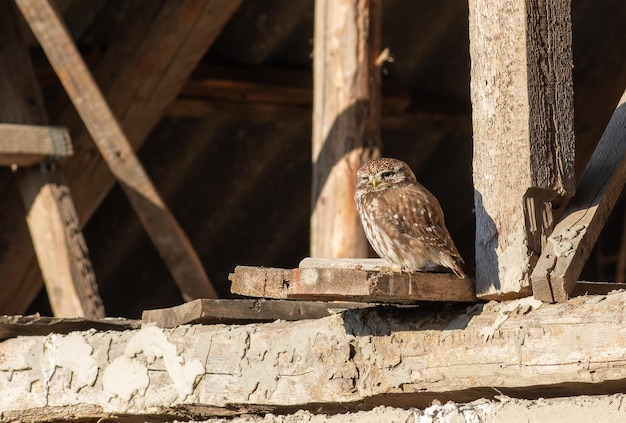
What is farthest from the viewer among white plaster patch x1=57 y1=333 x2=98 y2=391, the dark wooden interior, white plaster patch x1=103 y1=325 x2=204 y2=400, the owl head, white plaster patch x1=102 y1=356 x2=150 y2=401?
the dark wooden interior

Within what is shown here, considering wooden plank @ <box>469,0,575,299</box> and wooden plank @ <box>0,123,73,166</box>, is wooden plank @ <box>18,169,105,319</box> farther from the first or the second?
wooden plank @ <box>469,0,575,299</box>

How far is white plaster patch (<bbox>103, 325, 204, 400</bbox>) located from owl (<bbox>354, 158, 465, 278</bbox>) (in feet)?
2.59

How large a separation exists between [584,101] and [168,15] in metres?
3.53

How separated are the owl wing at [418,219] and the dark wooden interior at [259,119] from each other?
298 cm

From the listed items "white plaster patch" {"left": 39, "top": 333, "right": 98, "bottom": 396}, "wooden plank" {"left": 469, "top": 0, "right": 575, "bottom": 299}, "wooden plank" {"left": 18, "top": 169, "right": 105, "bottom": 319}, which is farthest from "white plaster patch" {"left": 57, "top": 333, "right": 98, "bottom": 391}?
"wooden plank" {"left": 469, "top": 0, "right": 575, "bottom": 299}

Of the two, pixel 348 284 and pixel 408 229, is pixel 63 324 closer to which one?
pixel 408 229

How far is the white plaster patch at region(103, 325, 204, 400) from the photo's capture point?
13.0ft

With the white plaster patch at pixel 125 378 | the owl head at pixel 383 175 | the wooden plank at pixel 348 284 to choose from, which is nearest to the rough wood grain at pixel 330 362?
the white plaster patch at pixel 125 378

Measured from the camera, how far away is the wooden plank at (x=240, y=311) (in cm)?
388

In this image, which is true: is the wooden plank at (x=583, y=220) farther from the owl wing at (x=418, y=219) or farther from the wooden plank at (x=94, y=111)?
the wooden plank at (x=94, y=111)

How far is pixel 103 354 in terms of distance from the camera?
4207 mm

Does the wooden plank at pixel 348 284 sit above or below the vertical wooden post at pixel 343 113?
below

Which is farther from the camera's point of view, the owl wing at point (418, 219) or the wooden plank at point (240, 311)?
the wooden plank at point (240, 311)

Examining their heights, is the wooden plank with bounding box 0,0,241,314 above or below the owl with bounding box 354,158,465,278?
above
